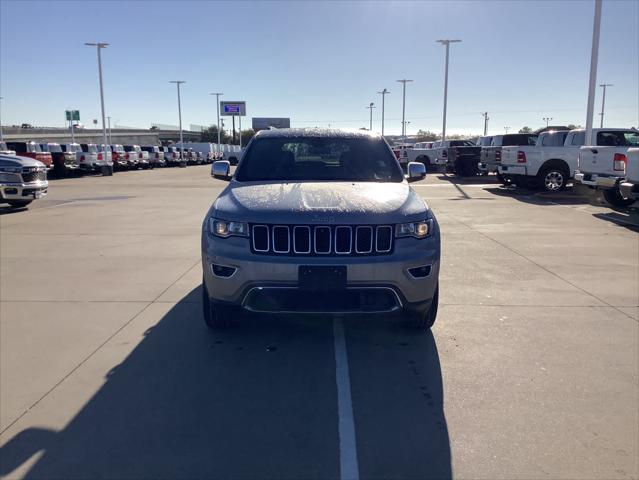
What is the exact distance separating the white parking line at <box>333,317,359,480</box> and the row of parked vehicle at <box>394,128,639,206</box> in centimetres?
897

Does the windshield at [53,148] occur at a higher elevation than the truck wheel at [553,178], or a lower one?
higher

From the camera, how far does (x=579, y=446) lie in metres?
3.07

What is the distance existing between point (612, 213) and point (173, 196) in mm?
13146

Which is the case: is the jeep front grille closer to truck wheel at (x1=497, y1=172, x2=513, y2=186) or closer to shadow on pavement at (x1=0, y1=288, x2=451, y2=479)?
shadow on pavement at (x1=0, y1=288, x2=451, y2=479)

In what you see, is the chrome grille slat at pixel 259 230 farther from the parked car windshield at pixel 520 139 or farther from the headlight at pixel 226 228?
the parked car windshield at pixel 520 139

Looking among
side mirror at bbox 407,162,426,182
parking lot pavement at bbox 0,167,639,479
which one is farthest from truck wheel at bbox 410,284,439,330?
side mirror at bbox 407,162,426,182

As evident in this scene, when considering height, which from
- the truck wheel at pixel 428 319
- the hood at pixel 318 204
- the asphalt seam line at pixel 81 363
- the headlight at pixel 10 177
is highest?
the hood at pixel 318 204

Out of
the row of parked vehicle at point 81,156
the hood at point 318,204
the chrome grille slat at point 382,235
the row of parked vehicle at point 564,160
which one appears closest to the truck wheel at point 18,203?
the row of parked vehicle at point 81,156

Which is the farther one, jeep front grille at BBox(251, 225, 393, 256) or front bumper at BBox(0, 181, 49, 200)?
front bumper at BBox(0, 181, 49, 200)

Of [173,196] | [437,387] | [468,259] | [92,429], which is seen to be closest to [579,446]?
[437,387]

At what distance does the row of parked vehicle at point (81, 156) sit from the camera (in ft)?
83.8

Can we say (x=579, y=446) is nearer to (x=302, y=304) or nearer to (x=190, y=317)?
(x=302, y=304)

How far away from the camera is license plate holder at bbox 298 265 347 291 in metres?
3.94

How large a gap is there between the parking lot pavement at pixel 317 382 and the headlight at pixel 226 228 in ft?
2.29
